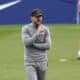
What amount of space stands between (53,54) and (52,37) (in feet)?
17.1

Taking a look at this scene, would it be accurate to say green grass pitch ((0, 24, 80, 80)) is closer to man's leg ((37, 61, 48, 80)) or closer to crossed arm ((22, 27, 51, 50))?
man's leg ((37, 61, 48, 80))

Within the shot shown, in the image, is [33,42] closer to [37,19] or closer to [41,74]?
[37,19]

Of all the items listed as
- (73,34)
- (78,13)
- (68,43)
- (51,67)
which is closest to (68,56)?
(51,67)

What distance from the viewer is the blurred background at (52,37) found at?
13.2 meters

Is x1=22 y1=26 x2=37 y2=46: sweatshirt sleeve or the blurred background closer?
x1=22 y1=26 x2=37 y2=46: sweatshirt sleeve

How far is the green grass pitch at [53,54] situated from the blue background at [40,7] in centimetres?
88

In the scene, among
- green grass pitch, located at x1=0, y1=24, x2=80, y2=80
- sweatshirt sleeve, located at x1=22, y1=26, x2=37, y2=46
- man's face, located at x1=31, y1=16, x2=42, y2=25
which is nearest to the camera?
man's face, located at x1=31, y1=16, x2=42, y2=25

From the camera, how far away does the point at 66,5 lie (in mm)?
26984

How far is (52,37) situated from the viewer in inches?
855

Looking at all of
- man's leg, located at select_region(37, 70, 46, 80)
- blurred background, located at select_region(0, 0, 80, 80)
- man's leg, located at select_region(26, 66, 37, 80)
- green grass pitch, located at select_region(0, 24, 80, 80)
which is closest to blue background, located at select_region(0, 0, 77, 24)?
blurred background, located at select_region(0, 0, 80, 80)

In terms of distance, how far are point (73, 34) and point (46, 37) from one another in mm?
14249

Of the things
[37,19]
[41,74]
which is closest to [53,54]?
[41,74]

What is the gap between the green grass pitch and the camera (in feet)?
41.9

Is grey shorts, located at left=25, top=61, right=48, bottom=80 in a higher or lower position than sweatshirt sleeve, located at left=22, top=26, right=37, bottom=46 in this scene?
lower
